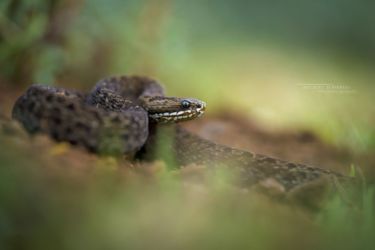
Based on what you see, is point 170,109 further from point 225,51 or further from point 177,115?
point 225,51

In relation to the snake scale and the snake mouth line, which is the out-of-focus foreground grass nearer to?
the snake scale

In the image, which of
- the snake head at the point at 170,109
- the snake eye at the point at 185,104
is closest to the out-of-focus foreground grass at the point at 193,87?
the snake head at the point at 170,109

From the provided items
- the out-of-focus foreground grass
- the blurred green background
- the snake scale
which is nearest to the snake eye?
the snake scale

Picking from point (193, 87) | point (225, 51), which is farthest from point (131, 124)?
point (225, 51)

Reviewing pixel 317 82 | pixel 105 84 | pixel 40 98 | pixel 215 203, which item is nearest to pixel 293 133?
pixel 317 82

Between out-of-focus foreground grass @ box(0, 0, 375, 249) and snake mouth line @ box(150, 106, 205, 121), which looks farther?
snake mouth line @ box(150, 106, 205, 121)

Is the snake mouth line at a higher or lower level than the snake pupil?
lower

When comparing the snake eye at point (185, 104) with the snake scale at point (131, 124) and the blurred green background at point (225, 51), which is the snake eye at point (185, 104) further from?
the blurred green background at point (225, 51)
